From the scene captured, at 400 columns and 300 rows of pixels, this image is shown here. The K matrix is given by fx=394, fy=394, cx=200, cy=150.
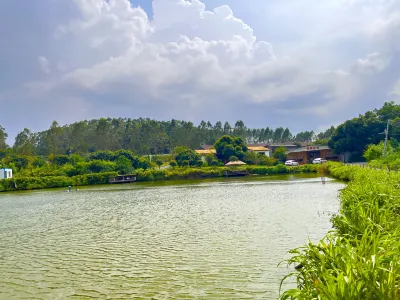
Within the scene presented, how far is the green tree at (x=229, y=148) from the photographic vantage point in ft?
247

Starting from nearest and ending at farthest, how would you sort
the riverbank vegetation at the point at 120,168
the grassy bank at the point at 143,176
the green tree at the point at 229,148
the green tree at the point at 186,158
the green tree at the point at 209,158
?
the grassy bank at the point at 143,176 → the riverbank vegetation at the point at 120,168 → the green tree at the point at 186,158 → the green tree at the point at 209,158 → the green tree at the point at 229,148

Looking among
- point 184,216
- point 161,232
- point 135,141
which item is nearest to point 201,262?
point 161,232

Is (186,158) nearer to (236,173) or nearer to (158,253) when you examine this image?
(236,173)

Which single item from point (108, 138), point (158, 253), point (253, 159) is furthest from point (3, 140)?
point (158, 253)

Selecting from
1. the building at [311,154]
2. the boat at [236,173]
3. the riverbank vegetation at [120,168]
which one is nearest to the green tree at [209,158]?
the riverbank vegetation at [120,168]

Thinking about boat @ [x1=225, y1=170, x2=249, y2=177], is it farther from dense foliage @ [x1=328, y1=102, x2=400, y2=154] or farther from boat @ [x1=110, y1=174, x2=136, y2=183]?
dense foliage @ [x1=328, y1=102, x2=400, y2=154]

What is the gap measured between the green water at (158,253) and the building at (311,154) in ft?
194

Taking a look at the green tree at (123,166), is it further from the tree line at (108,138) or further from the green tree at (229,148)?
the tree line at (108,138)

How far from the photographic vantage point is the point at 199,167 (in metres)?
68.8

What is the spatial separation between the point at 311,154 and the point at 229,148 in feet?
56.8

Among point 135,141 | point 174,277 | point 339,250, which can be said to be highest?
point 135,141

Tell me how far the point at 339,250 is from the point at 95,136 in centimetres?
10568

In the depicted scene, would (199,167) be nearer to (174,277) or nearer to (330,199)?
(330,199)

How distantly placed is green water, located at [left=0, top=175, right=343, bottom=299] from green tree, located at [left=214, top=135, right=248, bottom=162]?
180 ft
